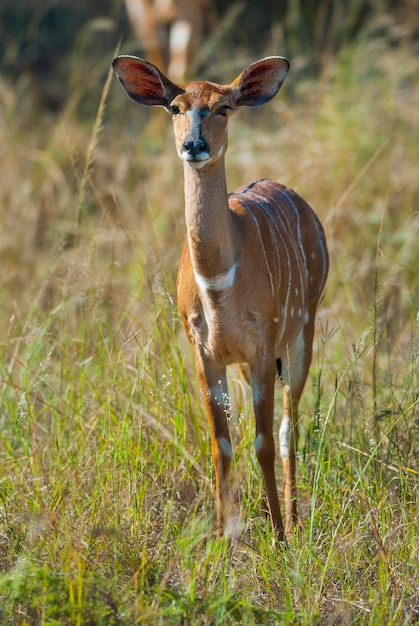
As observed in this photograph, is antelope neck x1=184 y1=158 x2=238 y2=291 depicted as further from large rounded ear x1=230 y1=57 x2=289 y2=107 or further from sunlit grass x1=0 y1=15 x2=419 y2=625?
sunlit grass x1=0 y1=15 x2=419 y2=625

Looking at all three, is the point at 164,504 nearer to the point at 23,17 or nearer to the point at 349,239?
the point at 349,239

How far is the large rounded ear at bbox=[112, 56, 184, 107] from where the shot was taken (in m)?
3.82

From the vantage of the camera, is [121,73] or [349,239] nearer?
[121,73]

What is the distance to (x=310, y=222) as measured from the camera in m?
4.61

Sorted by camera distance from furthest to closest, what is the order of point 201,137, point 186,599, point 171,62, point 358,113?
1. point 171,62
2. point 358,113
3. point 201,137
4. point 186,599

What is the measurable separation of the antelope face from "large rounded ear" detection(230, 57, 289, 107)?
0.13 meters

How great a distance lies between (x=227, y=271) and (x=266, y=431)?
0.61m

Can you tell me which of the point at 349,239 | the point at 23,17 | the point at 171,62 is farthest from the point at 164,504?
the point at 23,17

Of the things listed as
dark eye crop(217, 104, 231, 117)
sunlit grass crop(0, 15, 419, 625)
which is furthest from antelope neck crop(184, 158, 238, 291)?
sunlit grass crop(0, 15, 419, 625)

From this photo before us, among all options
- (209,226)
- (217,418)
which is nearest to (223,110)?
(209,226)

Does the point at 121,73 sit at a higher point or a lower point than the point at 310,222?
higher

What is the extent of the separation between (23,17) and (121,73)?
7296mm

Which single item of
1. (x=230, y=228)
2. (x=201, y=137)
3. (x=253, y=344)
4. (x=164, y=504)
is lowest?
(x=164, y=504)

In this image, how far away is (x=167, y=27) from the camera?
929 cm
